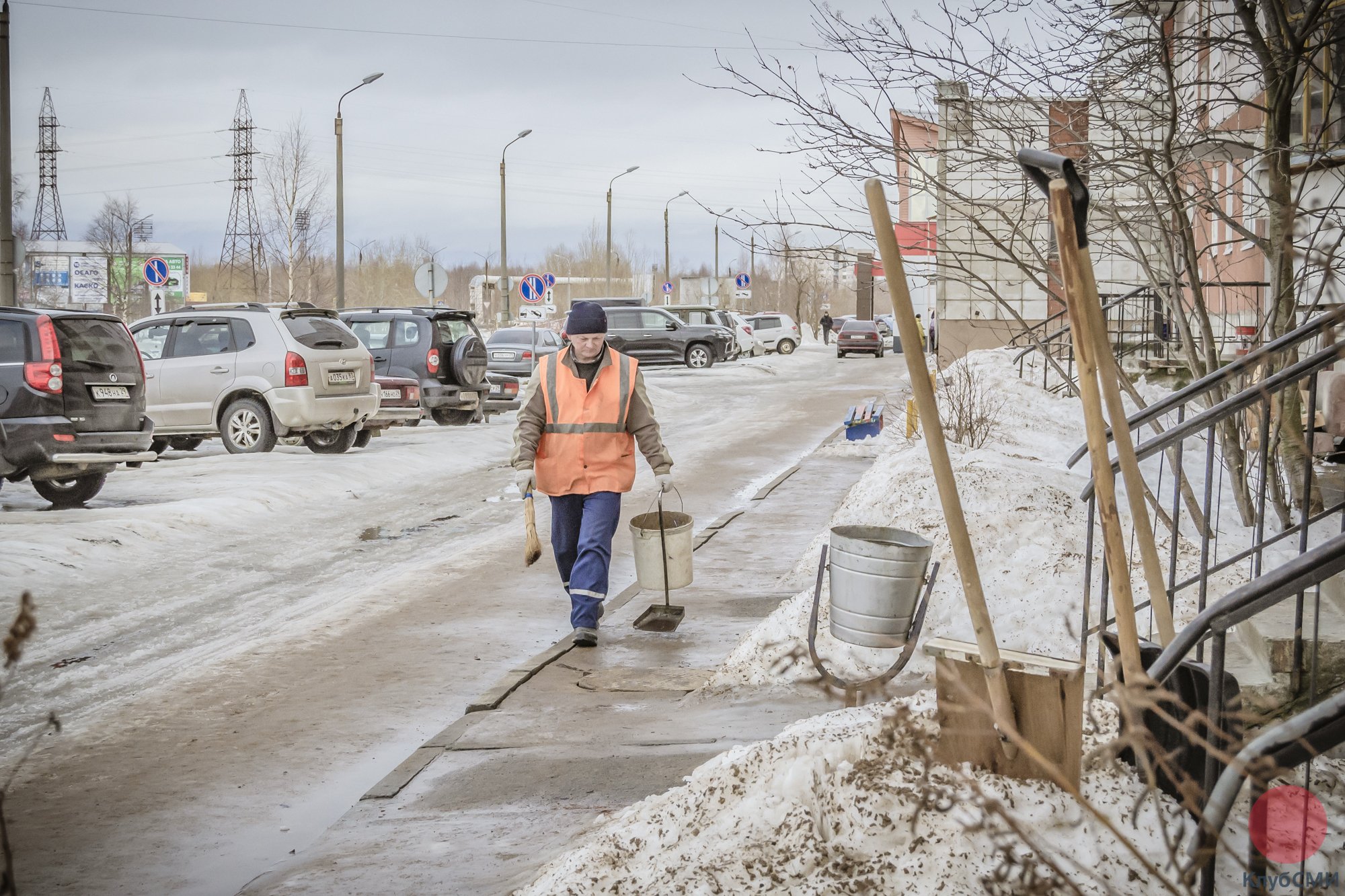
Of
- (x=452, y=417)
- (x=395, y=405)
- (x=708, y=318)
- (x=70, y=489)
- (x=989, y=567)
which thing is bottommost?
(x=70, y=489)

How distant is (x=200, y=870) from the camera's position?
4078 millimetres

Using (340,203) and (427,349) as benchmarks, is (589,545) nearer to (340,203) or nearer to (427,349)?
(427,349)

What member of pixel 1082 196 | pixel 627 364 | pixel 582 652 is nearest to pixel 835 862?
pixel 1082 196

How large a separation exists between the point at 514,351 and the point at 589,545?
70.0 ft

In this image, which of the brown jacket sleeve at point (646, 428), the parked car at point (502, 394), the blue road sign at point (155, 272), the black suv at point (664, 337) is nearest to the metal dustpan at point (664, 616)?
the brown jacket sleeve at point (646, 428)

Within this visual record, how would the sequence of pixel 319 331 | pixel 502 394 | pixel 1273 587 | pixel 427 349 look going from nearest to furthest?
pixel 1273 587, pixel 319 331, pixel 427 349, pixel 502 394

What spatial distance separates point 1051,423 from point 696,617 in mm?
8793

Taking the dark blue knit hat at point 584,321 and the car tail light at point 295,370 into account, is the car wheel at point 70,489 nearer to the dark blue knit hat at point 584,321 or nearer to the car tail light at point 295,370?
the car tail light at point 295,370

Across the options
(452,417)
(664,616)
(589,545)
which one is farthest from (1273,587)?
(452,417)

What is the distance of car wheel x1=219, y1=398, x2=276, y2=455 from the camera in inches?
612

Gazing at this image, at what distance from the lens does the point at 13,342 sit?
433 inches

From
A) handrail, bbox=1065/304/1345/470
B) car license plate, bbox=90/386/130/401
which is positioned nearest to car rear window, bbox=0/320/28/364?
car license plate, bbox=90/386/130/401

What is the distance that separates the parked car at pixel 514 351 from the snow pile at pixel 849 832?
921 inches

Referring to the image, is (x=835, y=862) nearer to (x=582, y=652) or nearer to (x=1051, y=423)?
(x=582, y=652)
